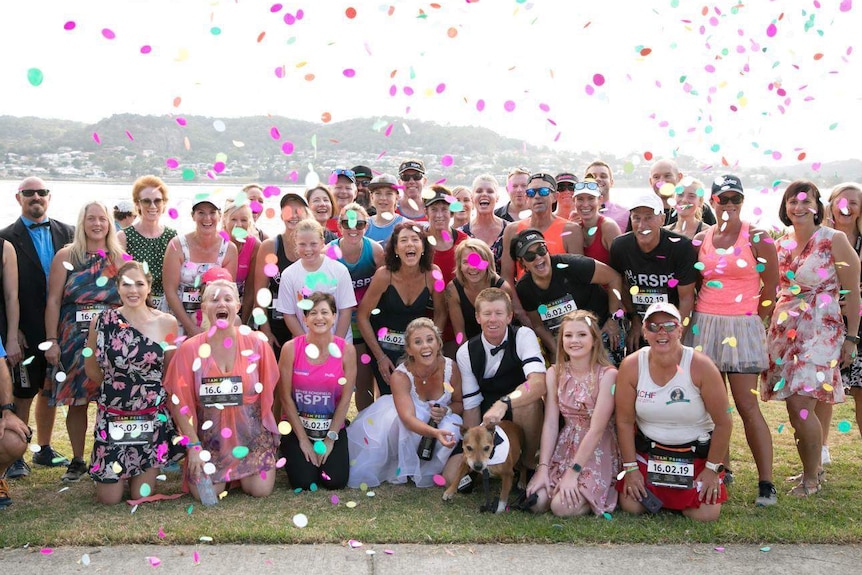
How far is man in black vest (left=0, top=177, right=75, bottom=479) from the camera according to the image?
518 cm

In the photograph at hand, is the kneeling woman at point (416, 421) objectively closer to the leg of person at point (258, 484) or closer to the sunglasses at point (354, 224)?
the leg of person at point (258, 484)

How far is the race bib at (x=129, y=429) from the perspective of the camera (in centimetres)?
462

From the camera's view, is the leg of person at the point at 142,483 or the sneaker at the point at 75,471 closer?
the leg of person at the point at 142,483

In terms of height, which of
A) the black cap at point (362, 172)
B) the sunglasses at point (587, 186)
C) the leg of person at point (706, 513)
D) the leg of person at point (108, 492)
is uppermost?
the black cap at point (362, 172)

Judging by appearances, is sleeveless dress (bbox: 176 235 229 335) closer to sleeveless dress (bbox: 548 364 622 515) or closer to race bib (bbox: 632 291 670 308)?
sleeveless dress (bbox: 548 364 622 515)

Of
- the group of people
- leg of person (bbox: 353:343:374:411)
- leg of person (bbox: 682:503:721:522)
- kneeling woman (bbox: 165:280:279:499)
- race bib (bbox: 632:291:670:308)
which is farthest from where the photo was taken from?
leg of person (bbox: 353:343:374:411)

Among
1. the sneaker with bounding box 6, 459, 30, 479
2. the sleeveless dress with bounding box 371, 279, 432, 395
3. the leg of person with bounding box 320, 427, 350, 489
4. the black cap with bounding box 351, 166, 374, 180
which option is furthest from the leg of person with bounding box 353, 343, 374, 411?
the sneaker with bounding box 6, 459, 30, 479

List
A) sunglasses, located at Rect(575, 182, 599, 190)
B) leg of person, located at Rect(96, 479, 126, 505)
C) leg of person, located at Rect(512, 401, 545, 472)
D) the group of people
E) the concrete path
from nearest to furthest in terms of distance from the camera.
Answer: the concrete path → the group of people → leg of person, located at Rect(96, 479, 126, 505) → leg of person, located at Rect(512, 401, 545, 472) → sunglasses, located at Rect(575, 182, 599, 190)

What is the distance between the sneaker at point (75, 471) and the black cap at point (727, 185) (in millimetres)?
4243

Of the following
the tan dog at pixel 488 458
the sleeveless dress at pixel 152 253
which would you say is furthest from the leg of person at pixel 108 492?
the tan dog at pixel 488 458

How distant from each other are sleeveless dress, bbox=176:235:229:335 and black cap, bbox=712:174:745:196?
10.3 feet

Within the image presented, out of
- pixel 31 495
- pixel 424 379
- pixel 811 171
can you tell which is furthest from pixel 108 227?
pixel 811 171

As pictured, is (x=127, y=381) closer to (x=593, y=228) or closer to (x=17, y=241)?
(x=17, y=241)

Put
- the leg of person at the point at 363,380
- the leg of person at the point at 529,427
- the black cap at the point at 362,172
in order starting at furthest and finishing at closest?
the black cap at the point at 362,172, the leg of person at the point at 363,380, the leg of person at the point at 529,427
